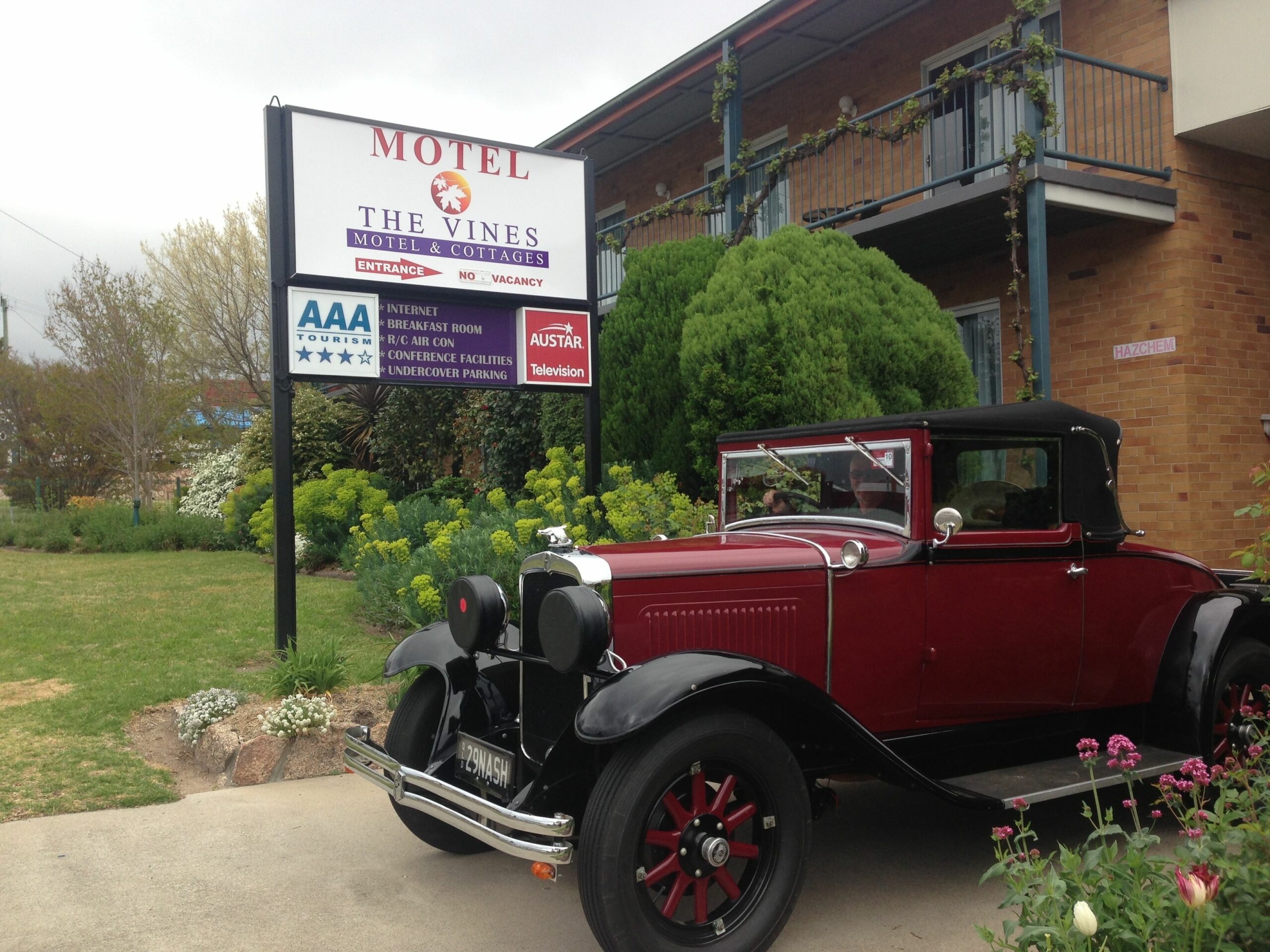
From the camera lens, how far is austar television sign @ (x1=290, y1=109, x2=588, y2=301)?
7.22 metres

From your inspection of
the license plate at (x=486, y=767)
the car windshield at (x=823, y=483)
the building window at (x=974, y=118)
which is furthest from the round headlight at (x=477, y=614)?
the building window at (x=974, y=118)

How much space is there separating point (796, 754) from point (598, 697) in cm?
90

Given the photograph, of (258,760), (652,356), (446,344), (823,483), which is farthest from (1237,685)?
(446,344)

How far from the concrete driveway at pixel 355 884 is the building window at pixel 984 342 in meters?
6.15

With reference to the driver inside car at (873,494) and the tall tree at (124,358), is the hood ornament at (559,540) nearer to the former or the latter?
the driver inside car at (873,494)

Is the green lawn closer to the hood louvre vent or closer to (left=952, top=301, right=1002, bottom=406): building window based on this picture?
the hood louvre vent

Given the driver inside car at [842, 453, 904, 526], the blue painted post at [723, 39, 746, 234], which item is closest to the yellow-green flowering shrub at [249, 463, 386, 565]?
the blue painted post at [723, 39, 746, 234]

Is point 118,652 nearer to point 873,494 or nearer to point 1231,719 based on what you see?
point 873,494

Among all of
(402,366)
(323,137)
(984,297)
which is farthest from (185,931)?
(984,297)

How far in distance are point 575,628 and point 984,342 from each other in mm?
8155

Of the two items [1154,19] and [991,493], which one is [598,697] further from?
[1154,19]

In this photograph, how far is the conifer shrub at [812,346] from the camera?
7.36 m

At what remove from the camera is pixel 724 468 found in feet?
16.3

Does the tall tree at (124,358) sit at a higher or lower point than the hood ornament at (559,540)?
higher
